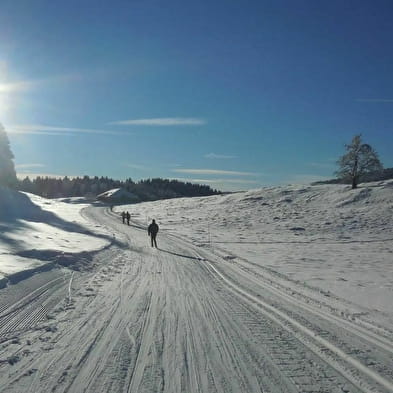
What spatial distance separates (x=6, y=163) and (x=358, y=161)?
5338 cm

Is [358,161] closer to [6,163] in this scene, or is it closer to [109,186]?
[6,163]

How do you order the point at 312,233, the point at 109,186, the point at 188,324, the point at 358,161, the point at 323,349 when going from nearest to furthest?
the point at 323,349, the point at 188,324, the point at 312,233, the point at 358,161, the point at 109,186

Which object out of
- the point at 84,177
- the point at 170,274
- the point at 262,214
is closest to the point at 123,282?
the point at 170,274

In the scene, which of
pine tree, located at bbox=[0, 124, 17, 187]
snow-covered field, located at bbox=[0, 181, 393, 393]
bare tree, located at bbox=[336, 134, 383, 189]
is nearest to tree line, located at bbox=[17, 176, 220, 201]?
pine tree, located at bbox=[0, 124, 17, 187]

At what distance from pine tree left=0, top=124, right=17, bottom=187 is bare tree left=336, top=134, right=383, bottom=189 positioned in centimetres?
5048

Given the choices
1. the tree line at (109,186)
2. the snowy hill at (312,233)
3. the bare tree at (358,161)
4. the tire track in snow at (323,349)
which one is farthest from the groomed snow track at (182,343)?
the tree line at (109,186)

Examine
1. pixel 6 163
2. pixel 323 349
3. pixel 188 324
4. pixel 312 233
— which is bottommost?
pixel 188 324

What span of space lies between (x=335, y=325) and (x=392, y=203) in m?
43.4

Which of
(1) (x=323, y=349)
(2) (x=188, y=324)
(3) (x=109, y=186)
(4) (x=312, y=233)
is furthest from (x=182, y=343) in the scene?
(3) (x=109, y=186)

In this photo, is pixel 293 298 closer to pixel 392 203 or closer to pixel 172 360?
pixel 172 360

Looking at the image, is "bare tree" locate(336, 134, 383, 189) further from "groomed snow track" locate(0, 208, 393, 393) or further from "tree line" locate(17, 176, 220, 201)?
"tree line" locate(17, 176, 220, 201)

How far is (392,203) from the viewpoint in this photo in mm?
45094

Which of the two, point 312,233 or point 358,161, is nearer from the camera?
point 312,233

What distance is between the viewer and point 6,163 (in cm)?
6050
